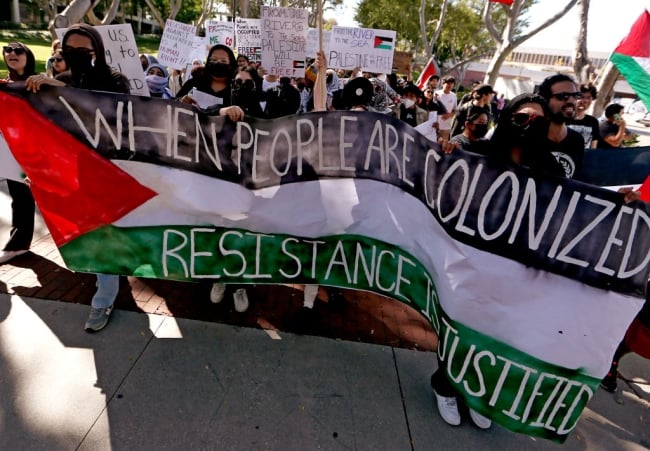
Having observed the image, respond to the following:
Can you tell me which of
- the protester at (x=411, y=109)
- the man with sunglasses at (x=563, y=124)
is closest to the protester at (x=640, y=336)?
the man with sunglasses at (x=563, y=124)

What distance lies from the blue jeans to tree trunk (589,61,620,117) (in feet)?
24.9

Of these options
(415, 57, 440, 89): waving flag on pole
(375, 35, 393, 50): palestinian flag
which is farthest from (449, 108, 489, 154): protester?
(415, 57, 440, 89): waving flag on pole

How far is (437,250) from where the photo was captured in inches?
90.5

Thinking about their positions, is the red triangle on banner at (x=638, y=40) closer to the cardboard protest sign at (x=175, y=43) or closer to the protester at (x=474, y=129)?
the protester at (x=474, y=129)


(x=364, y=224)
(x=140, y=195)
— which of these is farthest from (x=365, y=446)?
(x=140, y=195)

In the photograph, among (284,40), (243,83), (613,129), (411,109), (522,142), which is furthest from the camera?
(411,109)

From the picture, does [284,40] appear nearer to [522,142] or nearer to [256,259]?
[256,259]

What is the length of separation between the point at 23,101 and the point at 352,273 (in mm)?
2169

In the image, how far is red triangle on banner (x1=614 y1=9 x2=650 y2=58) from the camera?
2543 millimetres

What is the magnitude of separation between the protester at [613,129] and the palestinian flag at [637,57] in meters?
2.42

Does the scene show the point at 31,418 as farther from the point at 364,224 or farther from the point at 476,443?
the point at 476,443

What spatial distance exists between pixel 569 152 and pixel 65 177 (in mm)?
3061

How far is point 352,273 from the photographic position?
2.66 m

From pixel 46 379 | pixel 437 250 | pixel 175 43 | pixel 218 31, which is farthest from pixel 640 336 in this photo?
pixel 218 31
